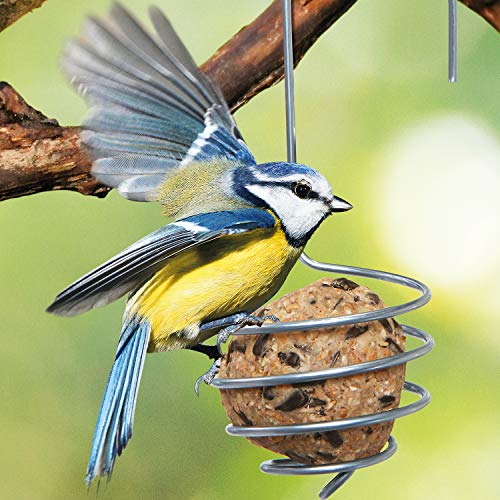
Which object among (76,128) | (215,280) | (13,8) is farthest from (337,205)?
(13,8)

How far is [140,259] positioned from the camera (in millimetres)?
1198

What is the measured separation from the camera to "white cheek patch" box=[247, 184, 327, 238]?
1.32 m

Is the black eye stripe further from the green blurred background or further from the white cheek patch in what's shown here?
the green blurred background

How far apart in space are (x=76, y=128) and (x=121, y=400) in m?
0.62

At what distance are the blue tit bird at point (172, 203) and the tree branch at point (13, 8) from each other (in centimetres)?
40

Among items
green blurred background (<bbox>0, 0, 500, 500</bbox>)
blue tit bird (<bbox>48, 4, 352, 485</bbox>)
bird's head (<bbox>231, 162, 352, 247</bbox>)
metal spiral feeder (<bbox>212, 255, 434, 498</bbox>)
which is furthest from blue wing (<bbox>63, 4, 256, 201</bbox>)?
green blurred background (<bbox>0, 0, 500, 500</bbox>)

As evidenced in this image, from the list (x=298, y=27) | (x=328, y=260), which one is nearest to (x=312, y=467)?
(x=298, y=27)

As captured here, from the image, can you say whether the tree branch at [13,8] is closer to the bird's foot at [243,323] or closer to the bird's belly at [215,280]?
the bird's belly at [215,280]

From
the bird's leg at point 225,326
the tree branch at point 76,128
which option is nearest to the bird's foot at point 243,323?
the bird's leg at point 225,326

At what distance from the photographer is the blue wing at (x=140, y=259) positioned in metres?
1.19

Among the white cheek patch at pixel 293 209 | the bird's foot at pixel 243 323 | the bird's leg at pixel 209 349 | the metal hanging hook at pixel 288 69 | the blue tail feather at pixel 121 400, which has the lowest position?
the blue tail feather at pixel 121 400

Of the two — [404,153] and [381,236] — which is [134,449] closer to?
[381,236]

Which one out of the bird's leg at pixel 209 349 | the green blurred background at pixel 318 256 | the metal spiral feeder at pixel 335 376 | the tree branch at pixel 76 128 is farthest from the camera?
the green blurred background at pixel 318 256

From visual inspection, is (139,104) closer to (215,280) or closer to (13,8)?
(215,280)
